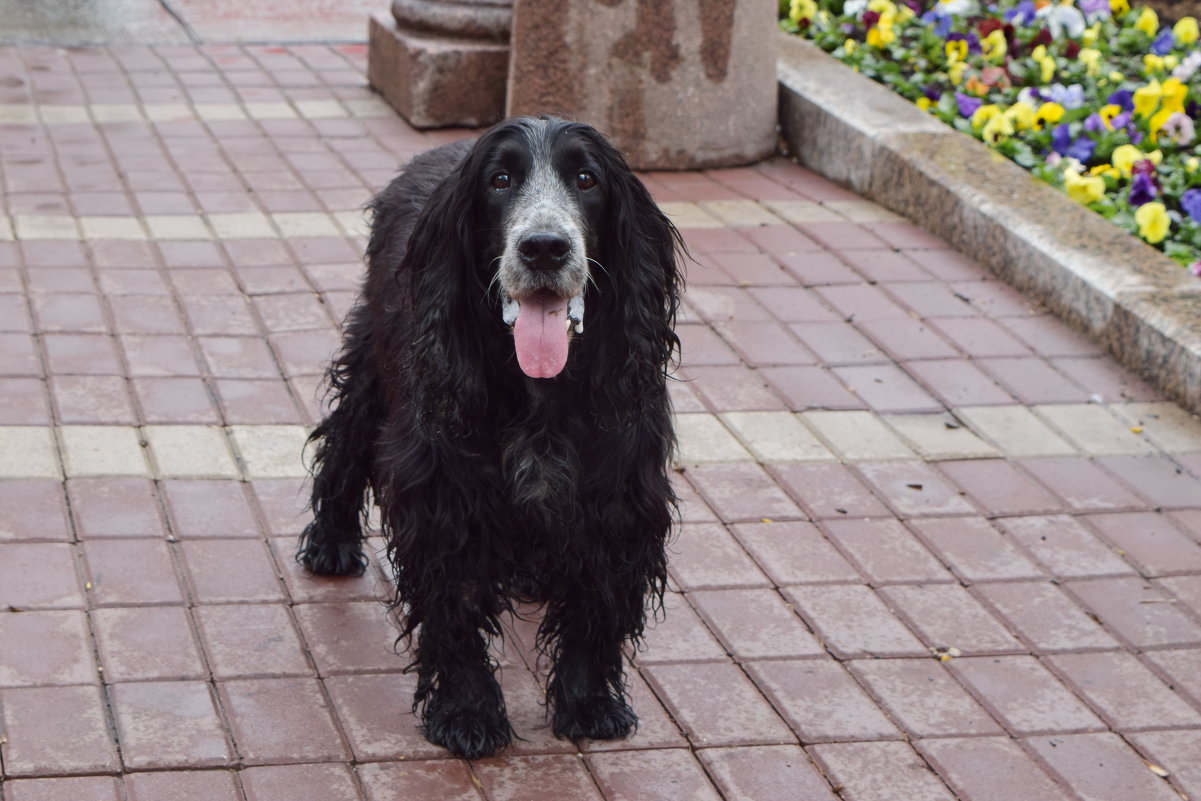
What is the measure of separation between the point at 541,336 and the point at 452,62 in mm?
4954

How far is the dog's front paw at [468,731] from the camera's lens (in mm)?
3406

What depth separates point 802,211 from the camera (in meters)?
7.06

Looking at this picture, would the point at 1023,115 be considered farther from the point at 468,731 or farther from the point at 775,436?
the point at 468,731

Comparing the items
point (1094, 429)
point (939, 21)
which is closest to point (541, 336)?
point (1094, 429)

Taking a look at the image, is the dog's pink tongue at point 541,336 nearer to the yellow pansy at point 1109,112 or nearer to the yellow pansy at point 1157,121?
the yellow pansy at point 1157,121

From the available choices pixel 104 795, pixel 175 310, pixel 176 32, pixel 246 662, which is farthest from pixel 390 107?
pixel 104 795

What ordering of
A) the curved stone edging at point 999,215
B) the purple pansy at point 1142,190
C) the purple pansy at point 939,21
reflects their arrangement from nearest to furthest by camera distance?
1. the curved stone edging at point 999,215
2. the purple pansy at point 1142,190
3. the purple pansy at point 939,21

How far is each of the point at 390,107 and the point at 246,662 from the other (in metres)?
5.09

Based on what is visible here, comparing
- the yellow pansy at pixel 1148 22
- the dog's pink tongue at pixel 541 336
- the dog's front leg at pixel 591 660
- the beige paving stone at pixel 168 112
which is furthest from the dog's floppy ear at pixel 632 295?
the yellow pansy at pixel 1148 22

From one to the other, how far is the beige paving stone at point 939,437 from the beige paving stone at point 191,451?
205 centimetres

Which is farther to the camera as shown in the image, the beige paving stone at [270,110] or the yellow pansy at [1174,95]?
the beige paving stone at [270,110]

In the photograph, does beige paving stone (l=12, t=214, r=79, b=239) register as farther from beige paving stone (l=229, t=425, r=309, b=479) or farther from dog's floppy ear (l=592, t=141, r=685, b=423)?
dog's floppy ear (l=592, t=141, r=685, b=423)

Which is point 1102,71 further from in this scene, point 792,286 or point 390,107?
point 390,107

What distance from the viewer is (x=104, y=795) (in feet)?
10.3
